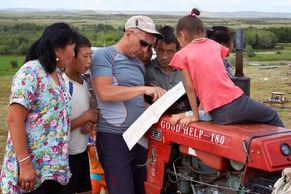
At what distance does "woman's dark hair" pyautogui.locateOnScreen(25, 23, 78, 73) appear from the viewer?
3.43m

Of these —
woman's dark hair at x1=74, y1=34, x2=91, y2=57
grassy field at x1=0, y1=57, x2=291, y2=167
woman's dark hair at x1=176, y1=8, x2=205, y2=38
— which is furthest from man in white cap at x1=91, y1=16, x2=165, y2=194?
grassy field at x1=0, y1=57, x2=291, y2=167

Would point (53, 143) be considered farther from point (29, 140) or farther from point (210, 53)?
point (210, 53)

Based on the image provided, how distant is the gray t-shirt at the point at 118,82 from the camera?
393cm

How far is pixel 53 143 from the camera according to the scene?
348 cm

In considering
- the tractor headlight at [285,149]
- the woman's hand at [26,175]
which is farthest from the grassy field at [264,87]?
the tractor headlight at [285,149]

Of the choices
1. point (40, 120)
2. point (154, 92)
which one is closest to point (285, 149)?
point (154, 92)

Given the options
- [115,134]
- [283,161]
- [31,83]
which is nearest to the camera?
[283,161]

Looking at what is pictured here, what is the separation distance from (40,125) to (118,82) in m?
0.74

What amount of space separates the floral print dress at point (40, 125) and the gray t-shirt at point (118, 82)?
19.1 inches


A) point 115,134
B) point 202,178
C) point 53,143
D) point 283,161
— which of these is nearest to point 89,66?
point 115,134

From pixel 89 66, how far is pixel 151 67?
1.83 ft

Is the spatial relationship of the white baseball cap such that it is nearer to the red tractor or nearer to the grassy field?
the red tractor

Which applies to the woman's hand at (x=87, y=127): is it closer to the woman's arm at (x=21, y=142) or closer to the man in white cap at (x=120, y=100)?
the man in white cap at (x=120, y=100)

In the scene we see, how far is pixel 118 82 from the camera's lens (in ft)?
12.9
